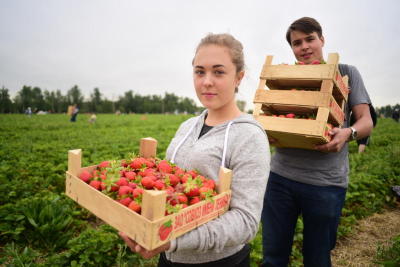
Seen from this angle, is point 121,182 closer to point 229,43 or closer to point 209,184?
point 209,184

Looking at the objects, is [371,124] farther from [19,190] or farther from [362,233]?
[19,190]

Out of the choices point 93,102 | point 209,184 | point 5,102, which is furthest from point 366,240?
point 93,102

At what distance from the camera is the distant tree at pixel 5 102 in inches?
2430

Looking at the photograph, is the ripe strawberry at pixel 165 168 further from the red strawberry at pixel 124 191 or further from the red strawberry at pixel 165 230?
the red strawberry at pixel 165 230

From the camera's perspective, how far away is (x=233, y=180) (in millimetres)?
1466

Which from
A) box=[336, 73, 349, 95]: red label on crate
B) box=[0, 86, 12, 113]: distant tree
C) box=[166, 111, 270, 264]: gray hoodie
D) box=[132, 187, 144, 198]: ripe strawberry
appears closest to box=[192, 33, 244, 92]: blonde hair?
box=[166, 111, 270, 264]: gray hoodie

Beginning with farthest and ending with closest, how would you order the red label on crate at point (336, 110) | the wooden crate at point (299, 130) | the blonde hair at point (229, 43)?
the red label on crate at point (336, 110)
the wooden crate at point (299, 130)
the blonde hair at point (229, 43)

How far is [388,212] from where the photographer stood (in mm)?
5039

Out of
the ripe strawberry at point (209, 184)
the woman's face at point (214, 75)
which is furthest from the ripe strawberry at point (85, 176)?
the woman's face at point (214, 75)

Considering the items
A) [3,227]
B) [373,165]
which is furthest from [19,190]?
[373,165]

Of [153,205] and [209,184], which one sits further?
[209,184]

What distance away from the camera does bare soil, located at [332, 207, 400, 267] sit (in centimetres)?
353

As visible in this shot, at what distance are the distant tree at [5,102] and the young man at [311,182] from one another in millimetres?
74146

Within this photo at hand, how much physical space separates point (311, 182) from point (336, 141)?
408mm
